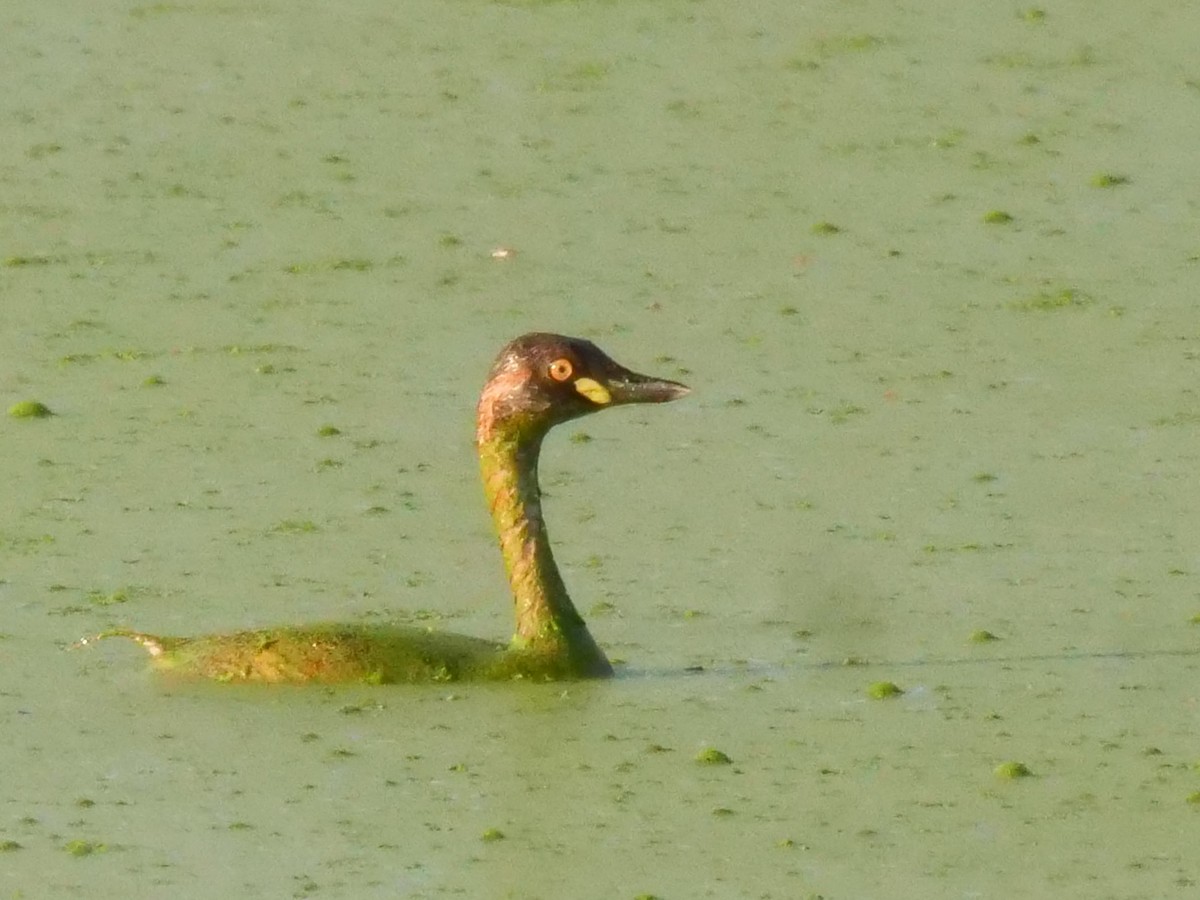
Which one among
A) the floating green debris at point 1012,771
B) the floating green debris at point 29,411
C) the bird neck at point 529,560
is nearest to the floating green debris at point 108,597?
the bird neck at point 529,560

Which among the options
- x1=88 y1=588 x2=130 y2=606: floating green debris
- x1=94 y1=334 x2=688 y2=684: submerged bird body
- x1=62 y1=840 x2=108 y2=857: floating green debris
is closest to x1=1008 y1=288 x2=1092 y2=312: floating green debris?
x1=94 y1=334 x2=688 y2=684: submerged bird body

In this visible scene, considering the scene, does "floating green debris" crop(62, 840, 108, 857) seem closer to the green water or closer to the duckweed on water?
the green water

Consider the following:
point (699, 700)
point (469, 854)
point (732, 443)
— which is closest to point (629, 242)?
point (732, 443)

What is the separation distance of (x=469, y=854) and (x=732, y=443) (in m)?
2.20

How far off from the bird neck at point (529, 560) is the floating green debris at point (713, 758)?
497 millimetres

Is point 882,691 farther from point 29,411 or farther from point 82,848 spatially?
point 29,411

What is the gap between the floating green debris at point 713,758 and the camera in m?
5.05

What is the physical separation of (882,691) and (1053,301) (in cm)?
232

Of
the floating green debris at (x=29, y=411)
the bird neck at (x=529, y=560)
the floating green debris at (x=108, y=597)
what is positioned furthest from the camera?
the floating green debris at (x=29, y=411)

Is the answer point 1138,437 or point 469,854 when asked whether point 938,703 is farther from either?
point 1138,437

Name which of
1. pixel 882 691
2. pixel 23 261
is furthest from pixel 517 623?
pixel 23 261

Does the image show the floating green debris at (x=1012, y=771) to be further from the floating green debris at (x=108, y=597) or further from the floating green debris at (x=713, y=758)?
the floating green debris at (x=108, y=597)

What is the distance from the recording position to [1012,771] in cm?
498

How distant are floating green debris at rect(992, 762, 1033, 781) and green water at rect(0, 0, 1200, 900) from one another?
0.01m
